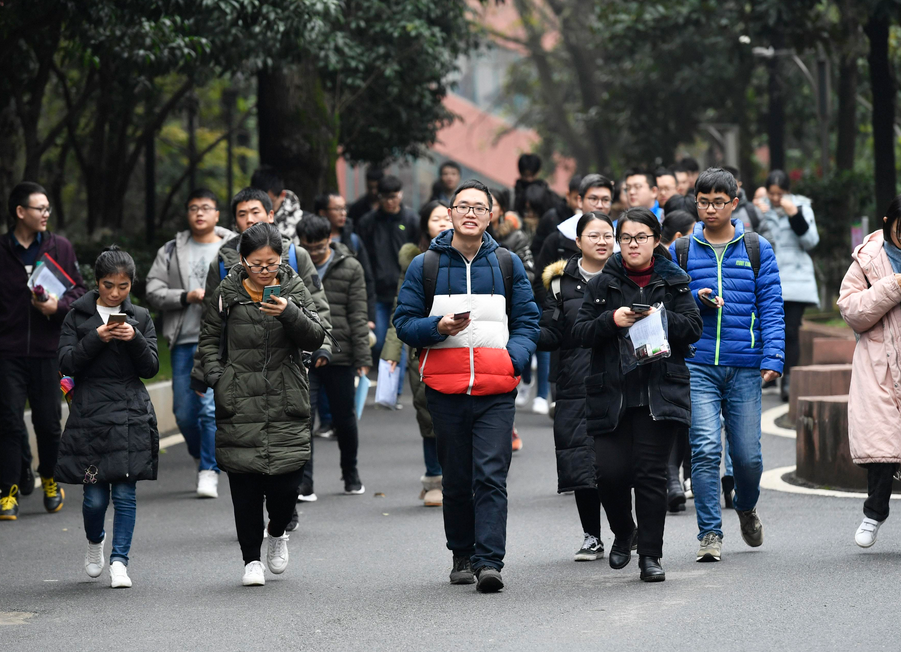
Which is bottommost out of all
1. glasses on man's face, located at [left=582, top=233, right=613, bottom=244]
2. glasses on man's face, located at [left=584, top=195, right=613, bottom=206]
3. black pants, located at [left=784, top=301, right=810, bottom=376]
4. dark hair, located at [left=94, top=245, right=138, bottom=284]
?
black pants, located at [left=784, top=301, right=810, bottom=376]

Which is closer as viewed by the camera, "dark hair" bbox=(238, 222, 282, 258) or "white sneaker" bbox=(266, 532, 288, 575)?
"dark hair" bbox=(238, 222, 282, 258)

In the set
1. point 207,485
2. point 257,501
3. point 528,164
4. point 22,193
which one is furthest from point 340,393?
point 528,164

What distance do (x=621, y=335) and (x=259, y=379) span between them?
67.4 inches

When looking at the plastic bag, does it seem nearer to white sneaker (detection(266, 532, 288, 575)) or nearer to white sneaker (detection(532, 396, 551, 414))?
white sneaker (detection(266, 532, 288, 575))

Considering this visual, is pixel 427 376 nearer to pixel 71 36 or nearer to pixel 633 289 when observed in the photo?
pixel 633 289

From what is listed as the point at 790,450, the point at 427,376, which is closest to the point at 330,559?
the point at 427,376

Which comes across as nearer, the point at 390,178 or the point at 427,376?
the point at 427,376

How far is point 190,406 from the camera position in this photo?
9.80m

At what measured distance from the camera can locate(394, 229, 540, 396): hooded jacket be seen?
6684mm

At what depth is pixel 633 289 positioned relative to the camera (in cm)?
678

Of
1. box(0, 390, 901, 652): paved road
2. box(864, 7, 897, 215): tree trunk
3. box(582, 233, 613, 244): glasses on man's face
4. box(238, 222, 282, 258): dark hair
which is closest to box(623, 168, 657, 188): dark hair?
box(0, 390, 901, 652): paved road

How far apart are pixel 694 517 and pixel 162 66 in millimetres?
7489

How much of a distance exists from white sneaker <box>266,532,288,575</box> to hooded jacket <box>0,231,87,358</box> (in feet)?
9.45

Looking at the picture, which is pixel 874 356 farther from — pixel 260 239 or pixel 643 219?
pixel 260 239
